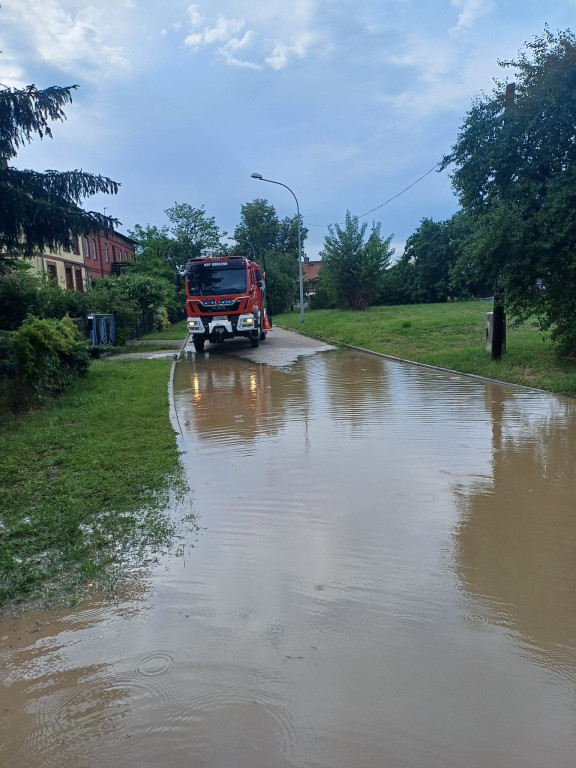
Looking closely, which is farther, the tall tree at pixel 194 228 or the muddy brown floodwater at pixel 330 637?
the tall tree at pixel 194 228

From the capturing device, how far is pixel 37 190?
449 inches

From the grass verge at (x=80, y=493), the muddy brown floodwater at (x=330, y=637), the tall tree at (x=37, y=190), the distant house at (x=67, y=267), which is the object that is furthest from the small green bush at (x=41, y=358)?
the distant house at (x=67, y=267)

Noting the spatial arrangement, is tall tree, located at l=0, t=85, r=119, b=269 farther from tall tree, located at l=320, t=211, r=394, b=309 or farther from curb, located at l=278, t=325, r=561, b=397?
tall tree, located at l=320, t=211, r=394, b=309

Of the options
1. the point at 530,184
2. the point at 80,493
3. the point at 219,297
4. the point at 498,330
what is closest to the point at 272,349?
the point at 219,297

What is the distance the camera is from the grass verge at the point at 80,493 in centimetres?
436

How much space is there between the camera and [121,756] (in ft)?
8.73

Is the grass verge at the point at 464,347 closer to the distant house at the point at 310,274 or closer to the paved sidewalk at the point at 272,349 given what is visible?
the paved sidewalk at the point at 272,349

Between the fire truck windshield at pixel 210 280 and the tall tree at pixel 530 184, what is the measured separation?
9.50m

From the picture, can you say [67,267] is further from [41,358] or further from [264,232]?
[264,232]

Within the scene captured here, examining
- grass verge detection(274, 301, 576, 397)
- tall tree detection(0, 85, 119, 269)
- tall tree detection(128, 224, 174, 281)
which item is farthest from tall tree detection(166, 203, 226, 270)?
tall tree detection(0, 85, 119, 269)

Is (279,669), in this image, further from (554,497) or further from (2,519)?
(554,497)

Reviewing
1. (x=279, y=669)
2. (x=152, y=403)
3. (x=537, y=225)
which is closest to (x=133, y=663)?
(x=279, y=669)

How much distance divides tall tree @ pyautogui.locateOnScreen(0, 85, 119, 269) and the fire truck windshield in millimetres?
9506

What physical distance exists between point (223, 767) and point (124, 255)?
53535mm
